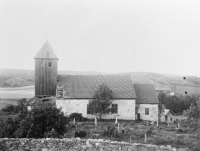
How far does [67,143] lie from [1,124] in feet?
29.3

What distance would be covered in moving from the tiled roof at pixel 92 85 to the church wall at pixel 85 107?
687mm

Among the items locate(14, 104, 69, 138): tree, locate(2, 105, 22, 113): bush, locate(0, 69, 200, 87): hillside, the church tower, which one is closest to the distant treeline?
locate(0, 69, 200, 87): hillside

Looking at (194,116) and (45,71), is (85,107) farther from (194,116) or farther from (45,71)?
(194,116)

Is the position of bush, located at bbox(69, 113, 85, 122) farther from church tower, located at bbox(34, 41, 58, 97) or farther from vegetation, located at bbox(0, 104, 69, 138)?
vegetation, located at bbox(0, 104, 69, 138)

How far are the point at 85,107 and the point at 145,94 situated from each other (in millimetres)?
9112

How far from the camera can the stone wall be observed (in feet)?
31.0

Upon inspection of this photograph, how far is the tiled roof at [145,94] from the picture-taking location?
3341cm

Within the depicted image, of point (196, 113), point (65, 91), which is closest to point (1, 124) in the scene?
point (196, 113)

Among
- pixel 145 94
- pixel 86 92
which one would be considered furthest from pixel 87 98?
pixel 145 94

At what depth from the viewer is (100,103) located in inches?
1195

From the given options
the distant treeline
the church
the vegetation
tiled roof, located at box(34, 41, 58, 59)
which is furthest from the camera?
the distant treeline

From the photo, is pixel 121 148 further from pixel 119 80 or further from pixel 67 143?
pixel 119 80

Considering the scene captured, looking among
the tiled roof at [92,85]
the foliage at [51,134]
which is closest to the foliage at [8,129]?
the foliage at [51,134]

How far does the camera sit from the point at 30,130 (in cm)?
1460
